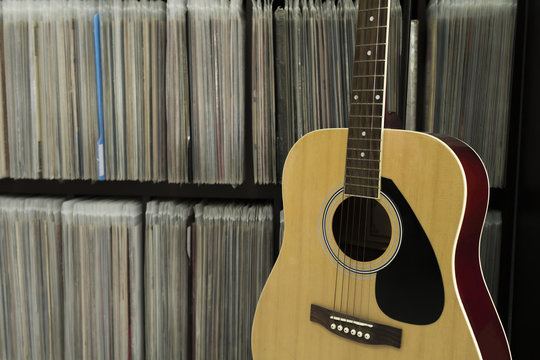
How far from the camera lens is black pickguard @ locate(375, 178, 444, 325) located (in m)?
0.79

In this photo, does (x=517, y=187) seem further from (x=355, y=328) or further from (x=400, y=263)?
(x=355, y=328)

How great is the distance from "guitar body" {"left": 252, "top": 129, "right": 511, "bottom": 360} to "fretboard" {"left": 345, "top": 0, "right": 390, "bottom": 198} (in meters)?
0.02

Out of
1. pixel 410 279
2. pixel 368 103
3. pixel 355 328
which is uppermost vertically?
pixel 368 103

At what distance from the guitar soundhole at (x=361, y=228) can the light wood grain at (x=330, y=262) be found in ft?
0.16

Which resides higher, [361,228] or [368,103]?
[368,103]

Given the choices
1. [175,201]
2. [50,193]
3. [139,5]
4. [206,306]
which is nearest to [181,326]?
[206,306]

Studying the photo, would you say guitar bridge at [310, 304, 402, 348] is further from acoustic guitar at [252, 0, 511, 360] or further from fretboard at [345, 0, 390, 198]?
fretboard at [345, 0, 390, 198]

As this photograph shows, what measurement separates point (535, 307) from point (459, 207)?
1.32 feet

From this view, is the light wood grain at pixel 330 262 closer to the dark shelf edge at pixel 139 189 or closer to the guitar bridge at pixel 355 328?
the guitar bridge at pixel 355 328

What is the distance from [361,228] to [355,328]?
0.21 metres

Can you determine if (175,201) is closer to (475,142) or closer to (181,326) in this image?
(181,326)

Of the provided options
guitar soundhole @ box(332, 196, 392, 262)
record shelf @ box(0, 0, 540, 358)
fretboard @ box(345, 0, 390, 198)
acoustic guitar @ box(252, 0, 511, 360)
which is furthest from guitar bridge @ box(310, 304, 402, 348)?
record shelf @ box(0, 0, 540, 358)

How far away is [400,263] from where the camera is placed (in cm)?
83

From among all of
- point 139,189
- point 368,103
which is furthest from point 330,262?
point 139,189
